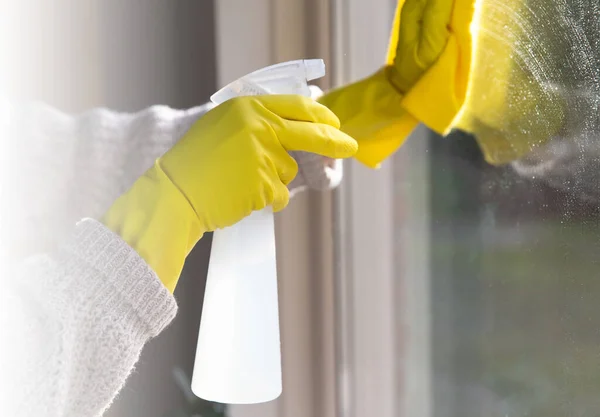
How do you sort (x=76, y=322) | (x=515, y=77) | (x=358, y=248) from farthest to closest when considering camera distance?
(x=358, y=248) → (x=515, y=77) → (x=76, y=322)

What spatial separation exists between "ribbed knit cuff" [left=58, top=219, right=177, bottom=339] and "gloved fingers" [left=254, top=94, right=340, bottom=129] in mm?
143

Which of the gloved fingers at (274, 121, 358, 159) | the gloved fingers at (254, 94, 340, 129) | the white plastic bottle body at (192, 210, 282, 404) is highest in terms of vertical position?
the gloved fingers at (254, 94, 340, 129)

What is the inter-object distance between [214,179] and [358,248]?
279mm

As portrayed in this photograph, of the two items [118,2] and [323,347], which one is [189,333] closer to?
[323,347]

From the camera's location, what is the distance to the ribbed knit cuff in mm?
351

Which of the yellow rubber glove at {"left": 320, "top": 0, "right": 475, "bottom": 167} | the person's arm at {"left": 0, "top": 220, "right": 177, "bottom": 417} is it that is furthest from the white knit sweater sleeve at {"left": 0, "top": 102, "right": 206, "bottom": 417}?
the yellow rubber glove at {"left": 320, "top": 0, "right": 475, "bottom": 167}

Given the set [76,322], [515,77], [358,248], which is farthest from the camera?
[358,248]

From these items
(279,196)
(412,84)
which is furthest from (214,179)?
(412,84)

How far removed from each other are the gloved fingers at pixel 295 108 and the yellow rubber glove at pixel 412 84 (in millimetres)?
116

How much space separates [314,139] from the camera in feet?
1.40

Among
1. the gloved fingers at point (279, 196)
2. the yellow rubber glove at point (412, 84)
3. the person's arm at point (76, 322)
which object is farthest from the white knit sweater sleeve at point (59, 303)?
the yellow rubber glove at point (412, 84)

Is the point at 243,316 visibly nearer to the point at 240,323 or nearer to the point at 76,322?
the point at 240,323

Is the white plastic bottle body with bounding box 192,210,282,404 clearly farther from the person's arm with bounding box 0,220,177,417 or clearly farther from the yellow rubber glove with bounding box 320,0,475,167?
the yellow rubber glove with bounding box 320,0,475,167

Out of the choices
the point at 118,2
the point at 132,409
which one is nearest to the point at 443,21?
the point at 118,2
